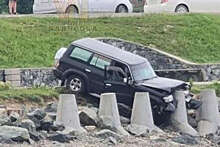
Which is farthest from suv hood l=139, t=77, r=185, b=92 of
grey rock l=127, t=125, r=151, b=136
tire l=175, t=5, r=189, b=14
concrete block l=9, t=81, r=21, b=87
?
tire l=175, t=5, r=189, b=14

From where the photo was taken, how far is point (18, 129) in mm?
17734

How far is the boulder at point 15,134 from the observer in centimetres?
1738

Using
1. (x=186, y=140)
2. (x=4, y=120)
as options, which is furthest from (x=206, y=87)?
(x=4, y=120)

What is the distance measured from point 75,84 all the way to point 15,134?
559 cm

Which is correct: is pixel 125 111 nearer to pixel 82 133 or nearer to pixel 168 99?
pixel 168 99

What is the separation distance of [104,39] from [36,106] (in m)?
8.52

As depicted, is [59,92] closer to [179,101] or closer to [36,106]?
[36,106]

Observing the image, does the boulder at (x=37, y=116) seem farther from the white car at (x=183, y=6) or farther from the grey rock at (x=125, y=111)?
the white car at (x=183, y=6)

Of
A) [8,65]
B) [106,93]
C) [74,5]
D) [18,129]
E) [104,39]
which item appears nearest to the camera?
[18,129]

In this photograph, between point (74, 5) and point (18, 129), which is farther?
point (74, 5)

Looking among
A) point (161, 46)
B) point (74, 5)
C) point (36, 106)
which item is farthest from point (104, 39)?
point (36, 106)

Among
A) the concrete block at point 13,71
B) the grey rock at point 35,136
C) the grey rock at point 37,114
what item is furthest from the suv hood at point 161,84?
the grey rock at point 35,136

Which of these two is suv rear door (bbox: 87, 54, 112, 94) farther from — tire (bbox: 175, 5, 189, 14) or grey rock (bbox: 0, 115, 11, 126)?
tire (bbox: 175, 5, 189, 14)

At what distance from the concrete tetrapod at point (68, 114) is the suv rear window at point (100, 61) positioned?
283 centimetres
